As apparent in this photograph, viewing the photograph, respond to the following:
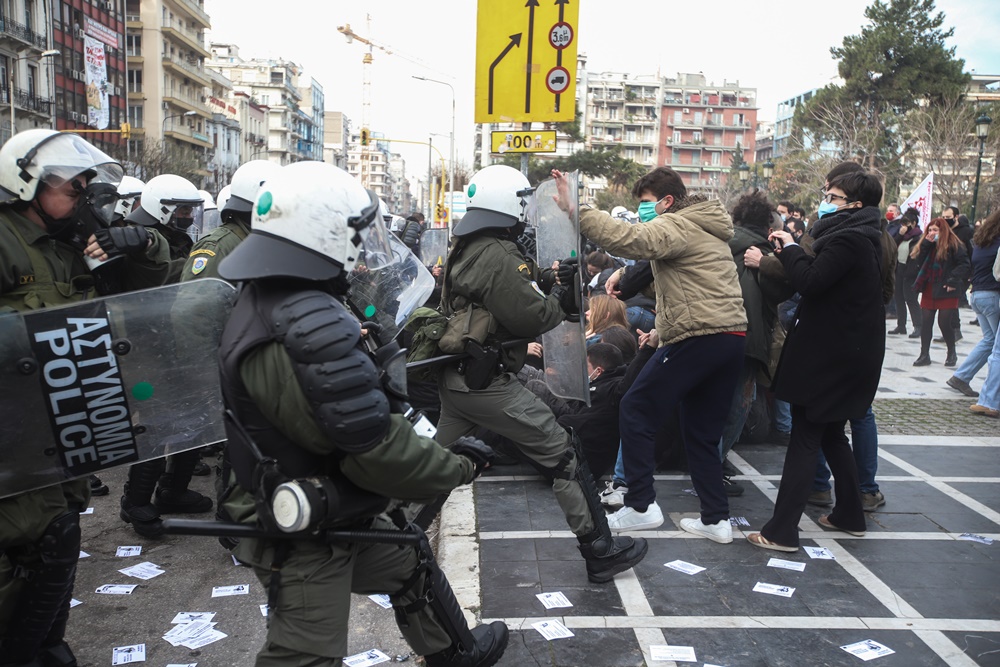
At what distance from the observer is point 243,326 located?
225cm

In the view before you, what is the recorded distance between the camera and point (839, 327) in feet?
14.1

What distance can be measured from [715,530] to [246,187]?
3216 mm

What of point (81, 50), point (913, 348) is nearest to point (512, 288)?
point (913, 348)

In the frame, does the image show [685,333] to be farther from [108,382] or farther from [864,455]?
[108,382]

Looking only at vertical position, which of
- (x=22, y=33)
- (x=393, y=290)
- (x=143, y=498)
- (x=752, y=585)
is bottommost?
(x=752, y=585)

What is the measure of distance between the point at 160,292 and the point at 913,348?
37.0ft

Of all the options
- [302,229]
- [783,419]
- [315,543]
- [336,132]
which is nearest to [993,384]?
[783,419]

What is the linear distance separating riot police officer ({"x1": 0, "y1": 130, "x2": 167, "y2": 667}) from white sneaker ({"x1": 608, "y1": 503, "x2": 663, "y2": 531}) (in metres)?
2.76

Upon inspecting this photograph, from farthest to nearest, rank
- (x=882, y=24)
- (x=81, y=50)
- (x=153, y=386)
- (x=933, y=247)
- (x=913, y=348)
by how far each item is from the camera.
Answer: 1. (x=81, y=50)
2. (x=882, y=24)
3. (x=913, y=348)
4. (x=933, y=247)
5. (x=153, y=386)

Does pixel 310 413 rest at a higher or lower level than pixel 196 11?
lower

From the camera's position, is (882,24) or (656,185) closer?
(656,185)

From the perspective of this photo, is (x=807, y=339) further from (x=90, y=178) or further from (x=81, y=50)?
(x=81, y=50)

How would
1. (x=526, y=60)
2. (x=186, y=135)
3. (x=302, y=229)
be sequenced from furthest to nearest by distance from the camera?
(x=186, y=135), (x=526, y=60), (x=302, y=229)

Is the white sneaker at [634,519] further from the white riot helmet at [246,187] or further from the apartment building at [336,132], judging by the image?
the apartment building at [336,132]
